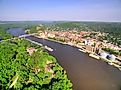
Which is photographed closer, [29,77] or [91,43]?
[29,77]

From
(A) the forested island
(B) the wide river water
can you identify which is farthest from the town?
(B) the wide river water

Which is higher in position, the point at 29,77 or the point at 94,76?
the point at 29,77

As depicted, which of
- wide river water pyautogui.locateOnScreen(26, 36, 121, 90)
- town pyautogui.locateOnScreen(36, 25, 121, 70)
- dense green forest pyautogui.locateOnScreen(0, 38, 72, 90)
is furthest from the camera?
town pyautogui.locateOnScreen(36, 25, 121, 70)

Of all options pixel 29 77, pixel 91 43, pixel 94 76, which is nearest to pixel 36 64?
pixel 29 77

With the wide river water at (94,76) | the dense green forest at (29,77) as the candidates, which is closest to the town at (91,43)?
the wide river water at (94,76)

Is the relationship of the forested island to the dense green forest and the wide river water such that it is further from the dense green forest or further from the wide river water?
the wide river water

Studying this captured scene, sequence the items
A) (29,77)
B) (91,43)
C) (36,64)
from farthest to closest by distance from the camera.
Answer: (91,43)
(36,64)
(29,77)

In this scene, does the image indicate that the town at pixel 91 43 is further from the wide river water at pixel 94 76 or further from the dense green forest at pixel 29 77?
the dense green forest at pixel 29 77

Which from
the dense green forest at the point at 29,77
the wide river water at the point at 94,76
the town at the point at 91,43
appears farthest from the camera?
the town at the point at 91,43

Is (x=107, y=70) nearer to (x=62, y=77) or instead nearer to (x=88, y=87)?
(x=88, y=87)

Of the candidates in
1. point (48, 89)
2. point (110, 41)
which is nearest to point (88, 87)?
point (48, 89)

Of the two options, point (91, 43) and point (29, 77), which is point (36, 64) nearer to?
point (29, 77)
